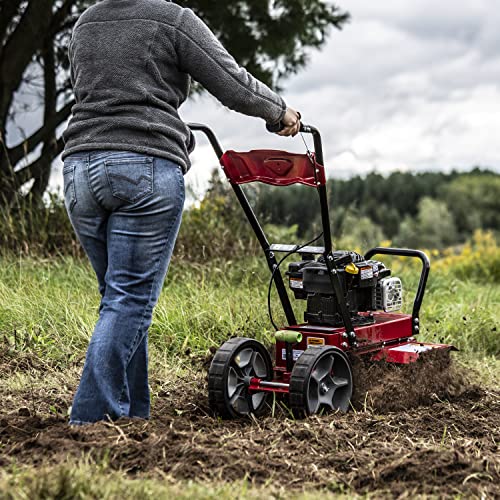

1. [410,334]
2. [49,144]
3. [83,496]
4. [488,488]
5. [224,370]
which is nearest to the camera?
[83,496]

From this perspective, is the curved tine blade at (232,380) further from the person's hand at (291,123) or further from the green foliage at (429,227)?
the green foliage at (429,227)

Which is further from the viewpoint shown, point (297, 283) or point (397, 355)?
point (397, 355)

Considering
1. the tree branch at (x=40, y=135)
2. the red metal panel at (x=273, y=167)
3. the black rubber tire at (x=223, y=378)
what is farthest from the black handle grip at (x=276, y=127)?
the tree branch at (x=40, y=135)

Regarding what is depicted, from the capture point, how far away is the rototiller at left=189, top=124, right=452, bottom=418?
11.3ft

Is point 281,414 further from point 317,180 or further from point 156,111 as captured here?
point 156,111

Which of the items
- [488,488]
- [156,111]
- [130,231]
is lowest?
[488,488]

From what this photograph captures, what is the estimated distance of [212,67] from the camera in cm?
304

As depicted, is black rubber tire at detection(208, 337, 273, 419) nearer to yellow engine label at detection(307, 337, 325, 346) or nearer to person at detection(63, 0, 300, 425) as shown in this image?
yellow engine label at detection(307, 337, 325, 346)

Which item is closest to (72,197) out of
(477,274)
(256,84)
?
(256,84)

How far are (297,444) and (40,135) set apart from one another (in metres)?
5.93

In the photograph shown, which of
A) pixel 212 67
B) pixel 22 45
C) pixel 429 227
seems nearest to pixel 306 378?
pixel 212 67

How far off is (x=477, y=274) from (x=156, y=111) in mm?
7708

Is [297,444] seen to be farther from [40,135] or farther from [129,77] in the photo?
[40,135]

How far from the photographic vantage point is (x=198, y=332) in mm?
5023
